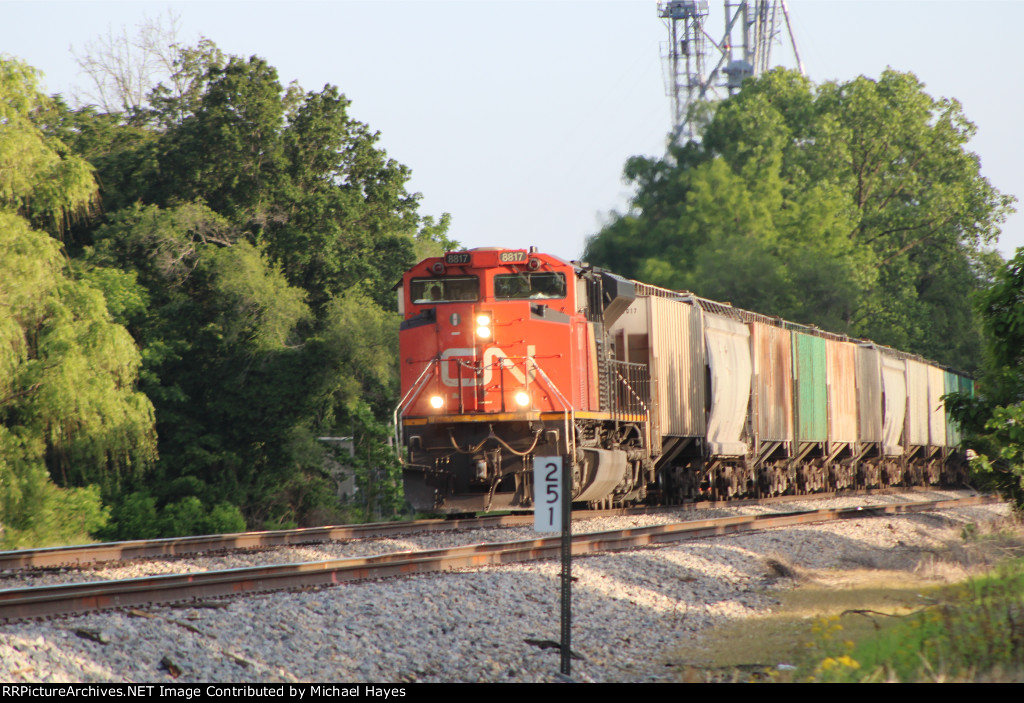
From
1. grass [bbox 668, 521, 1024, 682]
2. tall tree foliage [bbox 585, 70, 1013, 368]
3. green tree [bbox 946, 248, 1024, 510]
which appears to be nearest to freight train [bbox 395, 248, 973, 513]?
green tree [bbox 946, 248, 1024, 510]

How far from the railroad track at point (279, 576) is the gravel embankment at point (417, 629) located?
0.43m

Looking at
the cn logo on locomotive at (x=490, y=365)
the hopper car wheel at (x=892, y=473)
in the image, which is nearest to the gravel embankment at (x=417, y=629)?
the cn logo on locomotive at (x=490, y=365)

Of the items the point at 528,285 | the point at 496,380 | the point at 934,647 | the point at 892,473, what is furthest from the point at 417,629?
the point at 892,473

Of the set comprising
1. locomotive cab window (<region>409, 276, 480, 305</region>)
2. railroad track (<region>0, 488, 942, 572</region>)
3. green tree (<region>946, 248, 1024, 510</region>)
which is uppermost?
locomotive cab window (<region>409, 276, 480, 305</region>)

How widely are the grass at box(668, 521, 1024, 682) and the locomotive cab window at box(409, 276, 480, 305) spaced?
5.65 metres

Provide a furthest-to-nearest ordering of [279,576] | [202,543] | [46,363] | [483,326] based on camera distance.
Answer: [46,363], [483,326], [202,543], [279,576]

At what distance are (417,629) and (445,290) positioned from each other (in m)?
8.12

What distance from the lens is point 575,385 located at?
14.9 metres

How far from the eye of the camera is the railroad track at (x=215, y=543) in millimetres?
12344

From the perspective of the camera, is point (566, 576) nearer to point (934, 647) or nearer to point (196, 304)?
point (934, 647)

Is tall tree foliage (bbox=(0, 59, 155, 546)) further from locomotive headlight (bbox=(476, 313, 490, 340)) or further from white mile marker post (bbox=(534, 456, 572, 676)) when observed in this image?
white mile marker post (bbox=(534, 456, 572, 676))

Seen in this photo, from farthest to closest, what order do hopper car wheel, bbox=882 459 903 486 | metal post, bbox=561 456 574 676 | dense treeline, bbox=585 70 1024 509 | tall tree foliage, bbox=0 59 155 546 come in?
dense treeline, bbox=585 70 1024 509
hopper car wheel, bbox=882 459 903 486
tall tree foliage, bbox=0 59 155 546
metal post, bbox=561 456 574 676

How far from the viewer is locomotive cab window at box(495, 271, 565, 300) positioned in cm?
1506
